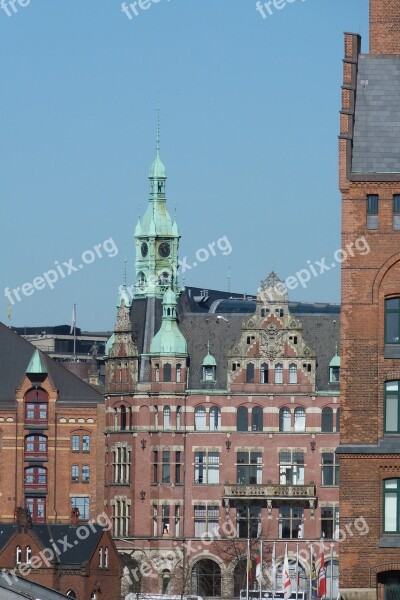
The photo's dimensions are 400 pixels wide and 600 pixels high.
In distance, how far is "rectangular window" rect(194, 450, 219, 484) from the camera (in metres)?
181

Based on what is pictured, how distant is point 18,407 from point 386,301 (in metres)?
105

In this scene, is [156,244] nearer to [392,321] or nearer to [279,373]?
[279,373]

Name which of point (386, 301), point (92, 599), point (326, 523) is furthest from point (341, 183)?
point (326, 523)

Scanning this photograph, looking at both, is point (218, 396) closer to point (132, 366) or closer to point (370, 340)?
point (132, 366)

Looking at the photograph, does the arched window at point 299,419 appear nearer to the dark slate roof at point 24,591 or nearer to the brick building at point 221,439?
the brick building at point 221,439

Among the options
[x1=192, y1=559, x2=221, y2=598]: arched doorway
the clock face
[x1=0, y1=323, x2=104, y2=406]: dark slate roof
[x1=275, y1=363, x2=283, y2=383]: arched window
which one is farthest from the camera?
the clock face

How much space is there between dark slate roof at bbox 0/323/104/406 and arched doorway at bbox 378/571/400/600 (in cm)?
10494

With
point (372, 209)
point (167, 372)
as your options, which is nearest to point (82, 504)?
point (167, 372)

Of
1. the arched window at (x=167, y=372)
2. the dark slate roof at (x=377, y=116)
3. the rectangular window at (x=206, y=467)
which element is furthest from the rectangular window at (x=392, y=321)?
the arched window at (x=167, y=372)

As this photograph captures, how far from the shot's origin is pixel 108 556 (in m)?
167

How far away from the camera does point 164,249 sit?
193 m

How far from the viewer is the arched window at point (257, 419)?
18075 centimetres

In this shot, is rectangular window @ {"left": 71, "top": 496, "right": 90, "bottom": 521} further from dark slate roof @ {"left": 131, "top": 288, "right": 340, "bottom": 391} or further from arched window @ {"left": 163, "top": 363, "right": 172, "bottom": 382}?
arched window @ {"left": 163, "top": 363, "right": 172, "bottom": 382}

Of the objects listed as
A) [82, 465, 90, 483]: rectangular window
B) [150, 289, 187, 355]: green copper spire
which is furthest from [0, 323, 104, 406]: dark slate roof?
[150, 289, 187, 355]: green copper spire
